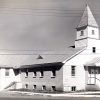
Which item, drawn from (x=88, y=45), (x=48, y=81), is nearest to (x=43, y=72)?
(x=48, y=81)

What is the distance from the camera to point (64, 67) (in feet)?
140

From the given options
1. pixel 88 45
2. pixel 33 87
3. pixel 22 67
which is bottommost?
pixel 33 87

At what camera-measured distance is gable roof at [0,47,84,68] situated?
4481 centimetres

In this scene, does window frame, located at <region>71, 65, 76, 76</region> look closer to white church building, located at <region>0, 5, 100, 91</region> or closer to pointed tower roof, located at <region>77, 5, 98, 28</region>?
white church building, located at <region>0, 5, 100, 91</region>

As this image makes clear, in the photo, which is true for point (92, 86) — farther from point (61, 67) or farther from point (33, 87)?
point (33, 87)

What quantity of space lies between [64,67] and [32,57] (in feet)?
39.6

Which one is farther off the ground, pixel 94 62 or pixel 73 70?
pixel 94 62

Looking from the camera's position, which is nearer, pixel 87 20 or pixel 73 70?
pixel 73 70

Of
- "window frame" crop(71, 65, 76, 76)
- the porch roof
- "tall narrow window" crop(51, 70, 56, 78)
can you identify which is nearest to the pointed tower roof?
the porch roof

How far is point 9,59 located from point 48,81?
42.9 ft

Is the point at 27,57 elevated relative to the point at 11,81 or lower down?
elevated

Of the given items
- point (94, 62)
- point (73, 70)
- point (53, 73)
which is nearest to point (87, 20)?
point (94, 62)

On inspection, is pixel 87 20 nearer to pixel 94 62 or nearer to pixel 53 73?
pixel 94 62

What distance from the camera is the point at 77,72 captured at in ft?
143
